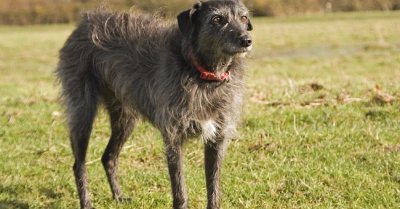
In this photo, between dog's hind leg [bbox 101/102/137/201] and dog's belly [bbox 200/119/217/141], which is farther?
dog's hind leg [bbox 101/102/137/201]

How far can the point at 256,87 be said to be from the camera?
1053 centimetres

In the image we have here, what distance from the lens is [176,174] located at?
17.5ft

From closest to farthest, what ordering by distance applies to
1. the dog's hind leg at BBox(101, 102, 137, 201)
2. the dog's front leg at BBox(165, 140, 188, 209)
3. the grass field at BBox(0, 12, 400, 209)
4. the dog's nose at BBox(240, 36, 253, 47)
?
the dog's nose at BBox(240, 36, 253, 47)
the dog's front leg at BBox(165, 140, 188, 209)
the grass field at BBox(0, 12, 400, 209)
the dog's hind leg at BBox(101, 102, 137, 201)

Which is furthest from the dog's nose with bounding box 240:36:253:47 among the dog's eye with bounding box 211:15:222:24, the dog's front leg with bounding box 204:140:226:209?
the dog's front leg with bounding box 204:140:226:209

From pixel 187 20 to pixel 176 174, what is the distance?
1349 mm

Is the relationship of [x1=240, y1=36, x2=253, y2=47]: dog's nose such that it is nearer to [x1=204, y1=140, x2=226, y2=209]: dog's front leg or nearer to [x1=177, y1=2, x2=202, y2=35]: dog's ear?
[x1=177, y1=2, x2=202, y2=35]: dog's ear

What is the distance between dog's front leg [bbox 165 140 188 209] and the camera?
5293mm

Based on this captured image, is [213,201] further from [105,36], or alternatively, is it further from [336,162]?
[105,36]

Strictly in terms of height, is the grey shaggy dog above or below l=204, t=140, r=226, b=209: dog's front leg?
above

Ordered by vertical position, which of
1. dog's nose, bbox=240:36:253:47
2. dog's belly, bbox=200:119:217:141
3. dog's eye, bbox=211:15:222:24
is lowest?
dog's belly, bbox=200:119:217:141

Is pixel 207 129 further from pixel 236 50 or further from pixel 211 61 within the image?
pixel 236 50

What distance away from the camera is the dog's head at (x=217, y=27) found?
5.04 meters

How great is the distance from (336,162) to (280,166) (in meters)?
0.60

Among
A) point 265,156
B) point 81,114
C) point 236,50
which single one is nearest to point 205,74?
point 236,50
